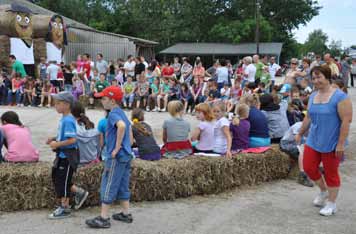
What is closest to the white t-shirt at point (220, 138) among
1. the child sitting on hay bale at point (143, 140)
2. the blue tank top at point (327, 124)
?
the child sitting on hay bale at point (143, 140)

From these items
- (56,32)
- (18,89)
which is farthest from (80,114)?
(56,32)

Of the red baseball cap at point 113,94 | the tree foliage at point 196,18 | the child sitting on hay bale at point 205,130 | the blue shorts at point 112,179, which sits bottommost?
the blue shorts at point 112,179

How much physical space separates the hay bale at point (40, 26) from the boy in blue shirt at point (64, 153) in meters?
17.2

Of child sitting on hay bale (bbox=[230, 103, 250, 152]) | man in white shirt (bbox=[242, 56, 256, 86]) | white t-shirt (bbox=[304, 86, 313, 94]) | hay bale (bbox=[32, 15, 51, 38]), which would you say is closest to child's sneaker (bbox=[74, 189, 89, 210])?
child sitting on hay bale (bbox=[230, 103, 250, 152])

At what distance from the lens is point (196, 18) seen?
159 ft

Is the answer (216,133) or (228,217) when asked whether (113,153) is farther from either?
(216,133)

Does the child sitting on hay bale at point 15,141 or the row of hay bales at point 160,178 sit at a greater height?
the child sitting on hay bale at point 15,141

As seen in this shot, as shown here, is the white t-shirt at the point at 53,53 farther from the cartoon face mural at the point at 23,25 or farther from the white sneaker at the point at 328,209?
the white sneaker at the point at 328,209

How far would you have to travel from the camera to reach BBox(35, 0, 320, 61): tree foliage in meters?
47.8

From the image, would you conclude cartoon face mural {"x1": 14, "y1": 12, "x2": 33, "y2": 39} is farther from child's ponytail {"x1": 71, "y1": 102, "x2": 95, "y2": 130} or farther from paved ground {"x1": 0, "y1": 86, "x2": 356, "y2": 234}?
paved ground {"x1": 0, "y1": 86, "x2": 356, "y2": 234}

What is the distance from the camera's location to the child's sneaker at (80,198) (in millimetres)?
5055

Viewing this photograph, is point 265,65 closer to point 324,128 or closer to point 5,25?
point 324,128

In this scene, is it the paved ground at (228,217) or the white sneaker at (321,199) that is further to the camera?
the white sneaker at (321,199)

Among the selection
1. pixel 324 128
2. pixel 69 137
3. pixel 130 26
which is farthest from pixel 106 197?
pixel 130 26
